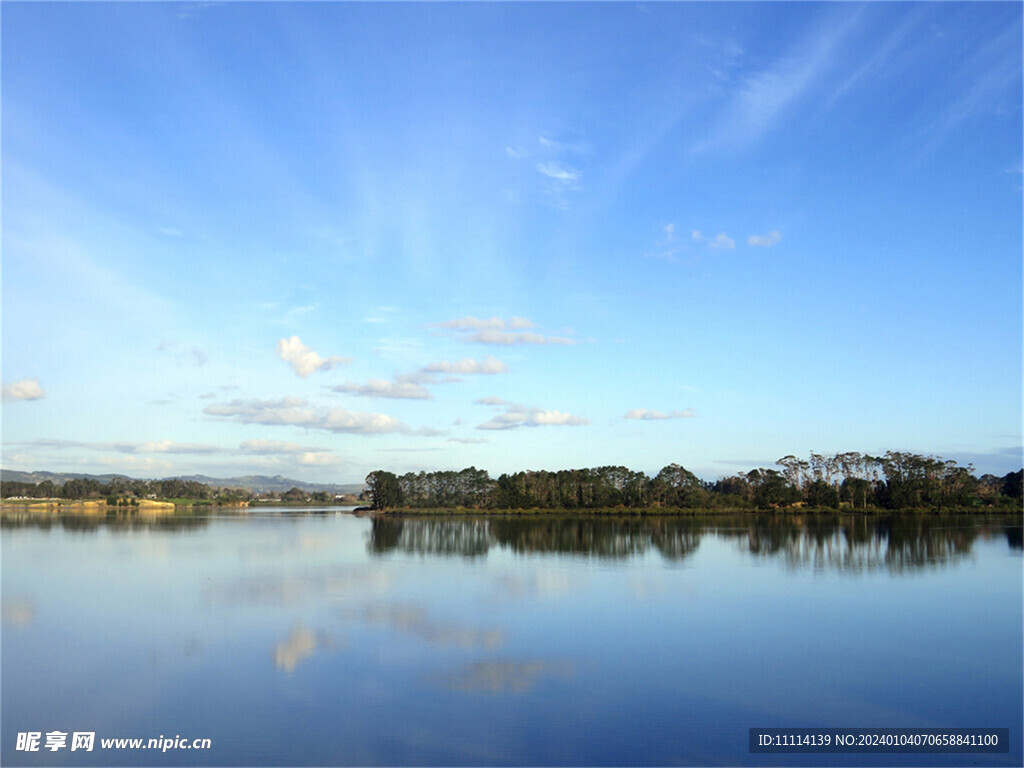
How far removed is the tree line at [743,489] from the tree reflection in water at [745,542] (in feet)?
64.9

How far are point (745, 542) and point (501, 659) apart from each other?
3093 cm

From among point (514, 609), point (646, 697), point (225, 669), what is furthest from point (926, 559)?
point (225, 669)

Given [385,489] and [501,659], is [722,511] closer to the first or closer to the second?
[385,489]

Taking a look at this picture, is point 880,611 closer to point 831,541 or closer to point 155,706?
point 155,706

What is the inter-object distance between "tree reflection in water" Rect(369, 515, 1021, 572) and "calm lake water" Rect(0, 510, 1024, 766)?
4.02 metres

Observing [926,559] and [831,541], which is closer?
[926,559]

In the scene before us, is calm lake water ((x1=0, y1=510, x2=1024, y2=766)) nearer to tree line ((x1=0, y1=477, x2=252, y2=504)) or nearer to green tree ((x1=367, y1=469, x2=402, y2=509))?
green tree ((x1=367, y1=469, x2=402, y2=509))

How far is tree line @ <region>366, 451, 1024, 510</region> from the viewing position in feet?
249

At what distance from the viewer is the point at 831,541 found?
→ 40125mm

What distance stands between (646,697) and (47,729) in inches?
353

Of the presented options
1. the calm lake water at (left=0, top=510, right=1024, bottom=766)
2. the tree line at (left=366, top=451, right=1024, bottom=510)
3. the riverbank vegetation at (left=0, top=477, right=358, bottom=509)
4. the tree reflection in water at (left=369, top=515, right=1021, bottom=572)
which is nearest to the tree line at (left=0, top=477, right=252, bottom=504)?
the riverbank vegetation at (left=0, top=477, right=358, bottom=509)

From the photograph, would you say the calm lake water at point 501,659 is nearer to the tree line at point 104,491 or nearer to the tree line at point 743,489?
the tree line at point 743,489

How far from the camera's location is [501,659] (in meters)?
13.0

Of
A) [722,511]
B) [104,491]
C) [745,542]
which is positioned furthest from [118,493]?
[745,542]
